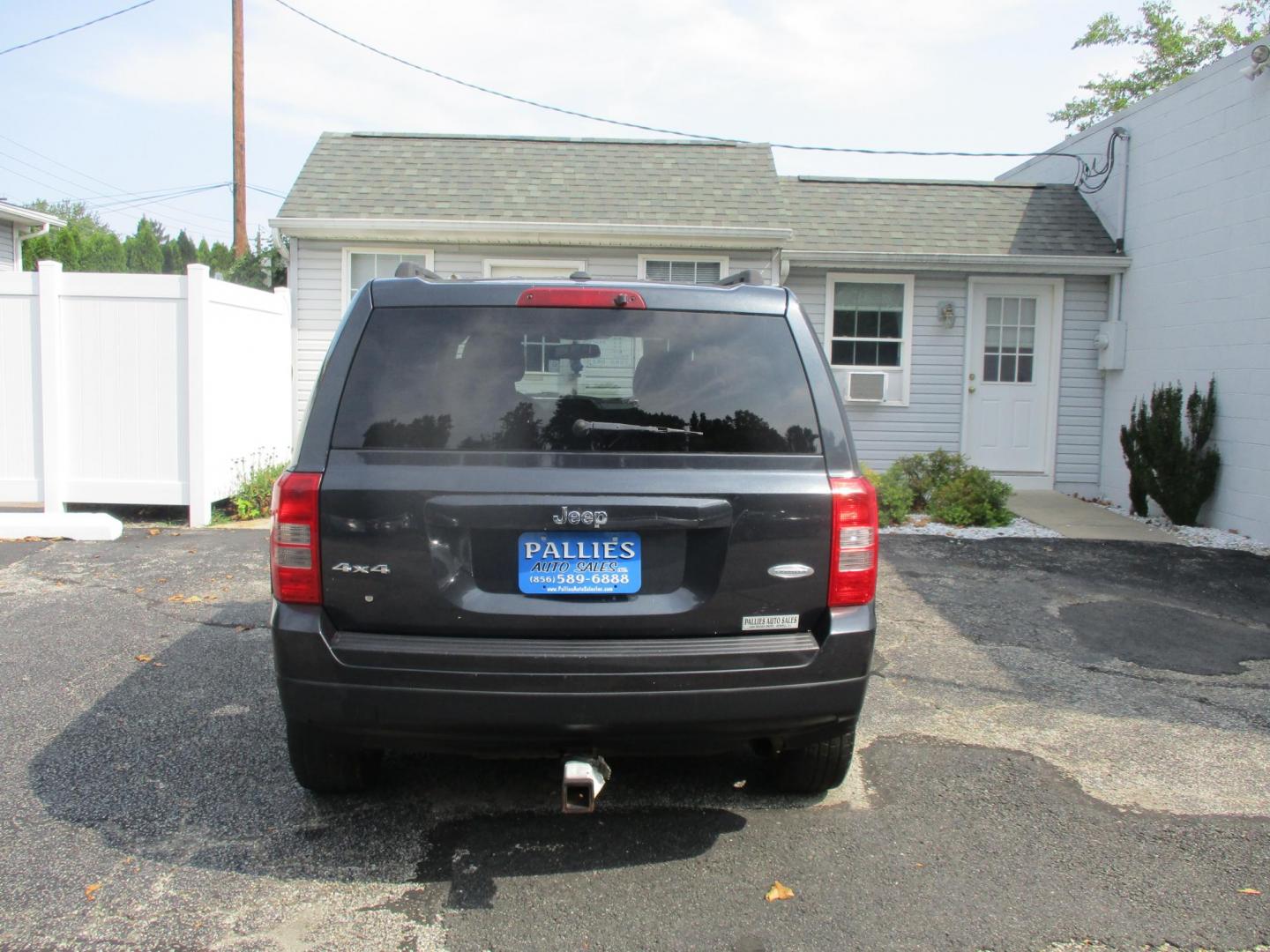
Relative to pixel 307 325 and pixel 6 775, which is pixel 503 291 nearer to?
pixel 6 775

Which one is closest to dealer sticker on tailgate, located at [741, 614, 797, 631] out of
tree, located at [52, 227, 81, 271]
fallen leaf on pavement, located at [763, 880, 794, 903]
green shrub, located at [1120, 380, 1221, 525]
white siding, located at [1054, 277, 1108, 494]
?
fallen leaf on pavement, located at [763, 880, 794, 903]

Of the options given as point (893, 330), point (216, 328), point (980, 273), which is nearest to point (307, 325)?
point (216, 328)

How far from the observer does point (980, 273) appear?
454 inches

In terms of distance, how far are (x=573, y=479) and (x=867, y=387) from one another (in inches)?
357

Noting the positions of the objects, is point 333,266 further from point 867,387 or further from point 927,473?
point 927,473

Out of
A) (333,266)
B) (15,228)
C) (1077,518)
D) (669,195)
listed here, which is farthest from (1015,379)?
(15,228)

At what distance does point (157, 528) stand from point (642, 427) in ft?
23.2

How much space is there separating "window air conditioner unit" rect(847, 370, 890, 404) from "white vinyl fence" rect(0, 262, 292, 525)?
6.70 m

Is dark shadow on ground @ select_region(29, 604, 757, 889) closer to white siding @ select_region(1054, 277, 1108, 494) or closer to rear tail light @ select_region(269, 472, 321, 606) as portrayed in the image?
rear tail light @ select_region(269, 472, 321, 606)

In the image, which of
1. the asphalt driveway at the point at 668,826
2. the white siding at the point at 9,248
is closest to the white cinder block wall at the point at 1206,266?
the asphalt driveway at the point at 668,826

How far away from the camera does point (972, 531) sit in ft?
30.1

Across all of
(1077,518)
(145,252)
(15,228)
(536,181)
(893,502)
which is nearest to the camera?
(893,502)

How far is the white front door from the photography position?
38.3 ft

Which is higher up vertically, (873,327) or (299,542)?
(873,327)
